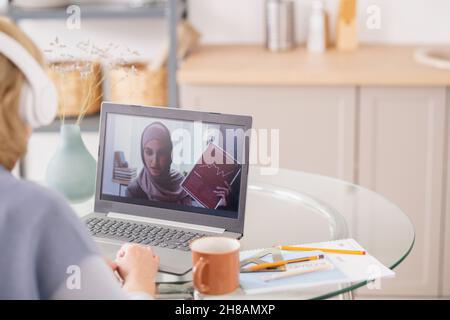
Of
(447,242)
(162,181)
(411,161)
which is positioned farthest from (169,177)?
(447,242)

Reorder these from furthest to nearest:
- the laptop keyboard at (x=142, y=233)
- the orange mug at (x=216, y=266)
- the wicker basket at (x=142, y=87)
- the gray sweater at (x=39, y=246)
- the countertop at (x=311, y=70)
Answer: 1. the wicker basket at (x=142, y=87)
2. the countertop at (x=311, y=70)
3. the laptop keyboard at (x=142, y=233)
4. the orange mug at (x=216, y=266)
5. the gray sweater at (x=39, y=246)

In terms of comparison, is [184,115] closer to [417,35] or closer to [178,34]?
[178,34]

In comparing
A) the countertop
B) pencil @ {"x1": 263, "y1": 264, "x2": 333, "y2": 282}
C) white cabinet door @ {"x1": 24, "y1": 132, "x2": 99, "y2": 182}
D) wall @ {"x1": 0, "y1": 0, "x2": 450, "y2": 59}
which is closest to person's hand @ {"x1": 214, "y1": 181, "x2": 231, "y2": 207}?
pencil @ {"x1": 263, "y1": 264, "x2": 333, "y2": 282}

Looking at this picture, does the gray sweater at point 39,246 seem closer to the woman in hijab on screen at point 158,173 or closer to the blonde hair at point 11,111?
the blonde hair at point 11,111

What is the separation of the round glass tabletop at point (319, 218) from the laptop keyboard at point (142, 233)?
117 mm

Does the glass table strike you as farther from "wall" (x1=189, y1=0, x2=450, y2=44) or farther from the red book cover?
"wall" (x1=189, y1=0, x2=450, y2=44)

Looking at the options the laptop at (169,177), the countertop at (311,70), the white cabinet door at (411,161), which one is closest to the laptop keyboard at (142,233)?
the laptop at (169,177)

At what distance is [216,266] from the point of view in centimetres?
127

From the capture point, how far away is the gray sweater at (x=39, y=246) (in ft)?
3.21

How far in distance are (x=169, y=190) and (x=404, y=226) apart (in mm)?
484

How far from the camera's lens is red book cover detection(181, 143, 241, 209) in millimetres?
1564

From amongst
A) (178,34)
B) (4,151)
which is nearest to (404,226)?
(4,151)
